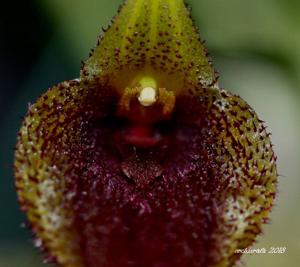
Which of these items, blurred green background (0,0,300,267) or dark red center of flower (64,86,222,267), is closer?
dark red center of flower (64,86,222,267)

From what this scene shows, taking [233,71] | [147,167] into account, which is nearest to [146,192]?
[147,167]

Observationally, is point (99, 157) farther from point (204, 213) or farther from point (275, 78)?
point (275, 78)

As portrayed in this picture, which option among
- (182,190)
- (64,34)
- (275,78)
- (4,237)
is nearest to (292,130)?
(275,78)

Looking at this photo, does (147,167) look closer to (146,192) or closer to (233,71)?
(146,192)

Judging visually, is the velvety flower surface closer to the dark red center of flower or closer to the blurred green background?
the dark red center of flower

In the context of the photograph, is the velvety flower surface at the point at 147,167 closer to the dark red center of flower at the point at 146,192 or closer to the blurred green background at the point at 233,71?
the dark red center of flower at the point at 146,192

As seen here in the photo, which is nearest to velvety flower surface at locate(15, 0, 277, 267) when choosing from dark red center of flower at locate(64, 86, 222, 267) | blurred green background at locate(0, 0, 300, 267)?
dark red center of flower at locate(64, 86, 222, 267)
